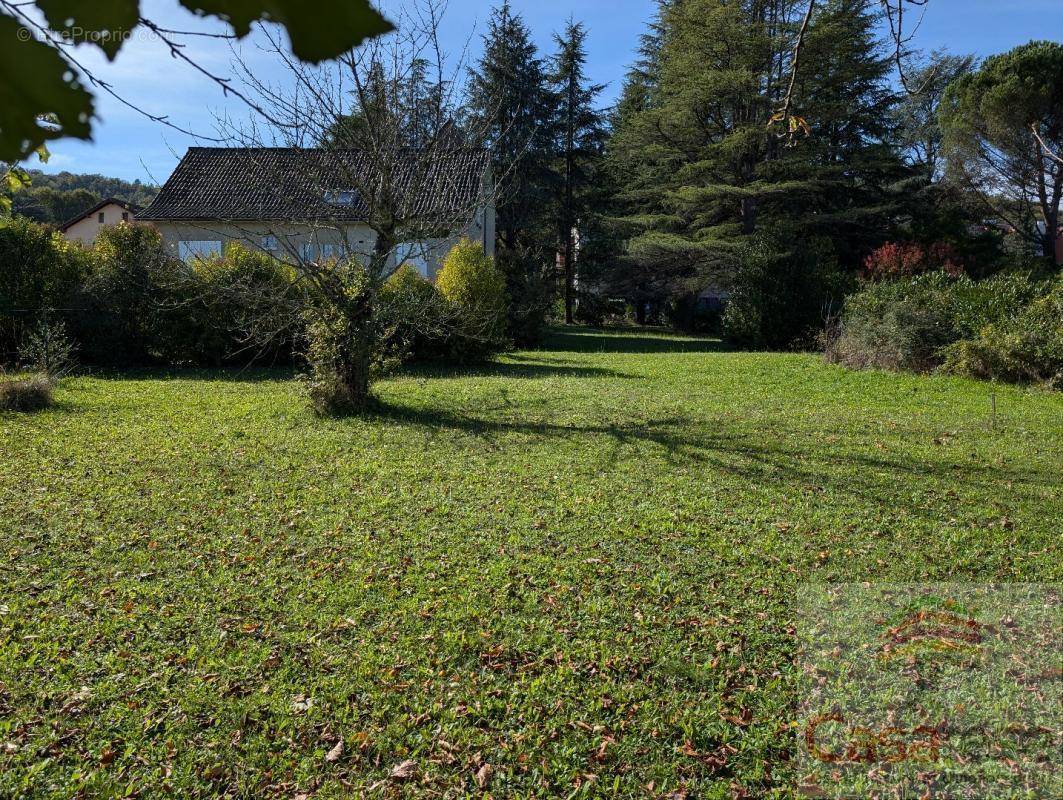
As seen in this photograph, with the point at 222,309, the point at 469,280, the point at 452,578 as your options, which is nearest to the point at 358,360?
the point at 452,578

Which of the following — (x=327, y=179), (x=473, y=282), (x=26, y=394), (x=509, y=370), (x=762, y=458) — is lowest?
(x=762, y=458)

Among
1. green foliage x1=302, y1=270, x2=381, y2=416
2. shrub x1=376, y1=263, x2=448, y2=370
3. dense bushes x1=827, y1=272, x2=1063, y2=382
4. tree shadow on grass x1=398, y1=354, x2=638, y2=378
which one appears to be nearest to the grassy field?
green foliage x1=302, y1=270, x2=381, y2=416

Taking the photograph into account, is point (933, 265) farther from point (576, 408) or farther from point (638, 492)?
point (638, 492)

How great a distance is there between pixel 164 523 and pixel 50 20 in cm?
514

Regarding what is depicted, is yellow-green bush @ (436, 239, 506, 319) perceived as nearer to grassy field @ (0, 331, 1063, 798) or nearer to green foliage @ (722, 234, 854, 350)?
grassy field @ (0, 331, 1063, 798)

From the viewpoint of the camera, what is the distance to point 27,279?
13406 millimetres

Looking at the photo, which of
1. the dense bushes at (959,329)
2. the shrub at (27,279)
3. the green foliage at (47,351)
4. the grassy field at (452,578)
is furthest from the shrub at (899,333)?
the shrub at (27,279)

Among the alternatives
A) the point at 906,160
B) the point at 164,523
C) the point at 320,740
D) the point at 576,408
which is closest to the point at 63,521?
the point at 164,523

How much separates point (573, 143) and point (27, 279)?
24559 millimetres

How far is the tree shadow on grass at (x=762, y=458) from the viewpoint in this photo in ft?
21.1

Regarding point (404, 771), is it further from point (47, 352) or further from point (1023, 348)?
point (1023, 348)

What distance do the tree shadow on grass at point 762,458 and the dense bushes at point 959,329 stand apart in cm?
666

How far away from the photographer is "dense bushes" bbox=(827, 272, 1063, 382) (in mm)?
12391

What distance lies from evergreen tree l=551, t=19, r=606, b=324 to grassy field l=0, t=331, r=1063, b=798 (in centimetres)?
2586
